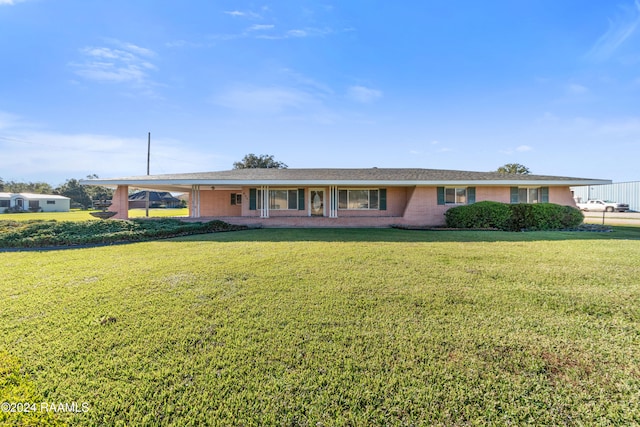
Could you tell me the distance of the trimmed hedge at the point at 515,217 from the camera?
13570 mm

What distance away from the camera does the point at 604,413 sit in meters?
2.01

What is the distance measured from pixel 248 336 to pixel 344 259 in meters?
3.80

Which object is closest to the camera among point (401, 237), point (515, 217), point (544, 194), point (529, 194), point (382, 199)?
point (401, 237)

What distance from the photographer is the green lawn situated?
81.4 inches

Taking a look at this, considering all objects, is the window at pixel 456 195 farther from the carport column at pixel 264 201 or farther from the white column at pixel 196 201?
the white column at pixel 196 201

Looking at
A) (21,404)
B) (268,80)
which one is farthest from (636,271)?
(268,80)

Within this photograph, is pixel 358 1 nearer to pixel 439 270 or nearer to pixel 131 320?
pixel 439 270

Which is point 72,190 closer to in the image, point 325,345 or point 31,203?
point 31,203

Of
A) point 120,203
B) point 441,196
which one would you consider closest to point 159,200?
point 120,203

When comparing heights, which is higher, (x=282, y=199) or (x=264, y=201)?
(x=282, y=199)

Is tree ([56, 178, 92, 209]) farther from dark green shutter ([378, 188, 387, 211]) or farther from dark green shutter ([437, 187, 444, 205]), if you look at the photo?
dark green shutter ([437, 187, 444, 205])

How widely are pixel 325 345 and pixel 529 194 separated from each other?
17770 millimetres

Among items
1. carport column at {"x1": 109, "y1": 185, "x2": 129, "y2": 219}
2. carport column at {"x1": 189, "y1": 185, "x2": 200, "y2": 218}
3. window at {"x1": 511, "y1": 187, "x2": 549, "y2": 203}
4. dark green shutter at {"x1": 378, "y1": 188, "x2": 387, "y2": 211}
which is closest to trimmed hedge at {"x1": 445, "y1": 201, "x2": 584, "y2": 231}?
window at {"x1": 511, "y1": 187, "x2": 549, "y2": 203}

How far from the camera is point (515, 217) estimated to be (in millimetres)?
13781
